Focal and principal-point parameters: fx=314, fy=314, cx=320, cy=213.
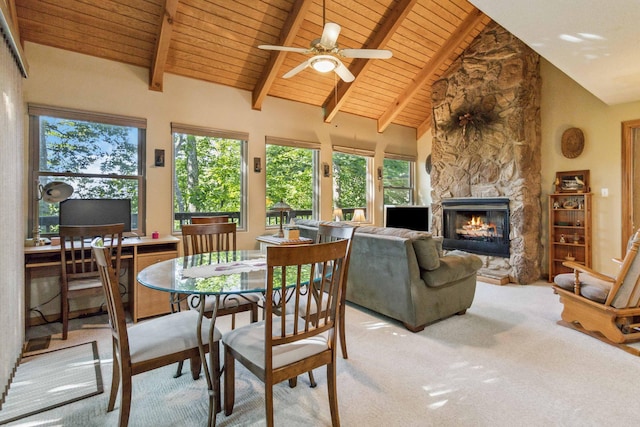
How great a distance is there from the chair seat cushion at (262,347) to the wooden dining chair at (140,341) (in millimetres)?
189

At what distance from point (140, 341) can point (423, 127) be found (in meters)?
6.92

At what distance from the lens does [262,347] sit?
158cm

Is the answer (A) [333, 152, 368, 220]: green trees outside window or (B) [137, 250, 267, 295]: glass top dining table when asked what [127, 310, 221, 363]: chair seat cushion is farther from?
(A) [333, 152, 368, 220]: green trees outside window

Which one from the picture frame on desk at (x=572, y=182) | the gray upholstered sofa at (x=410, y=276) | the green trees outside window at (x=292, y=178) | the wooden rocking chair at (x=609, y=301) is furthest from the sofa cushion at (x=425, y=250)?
the picture frame on desk at (x=572, y=182)

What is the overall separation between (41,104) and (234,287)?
11.2ft

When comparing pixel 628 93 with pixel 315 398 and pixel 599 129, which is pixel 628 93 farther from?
pixel 315 398

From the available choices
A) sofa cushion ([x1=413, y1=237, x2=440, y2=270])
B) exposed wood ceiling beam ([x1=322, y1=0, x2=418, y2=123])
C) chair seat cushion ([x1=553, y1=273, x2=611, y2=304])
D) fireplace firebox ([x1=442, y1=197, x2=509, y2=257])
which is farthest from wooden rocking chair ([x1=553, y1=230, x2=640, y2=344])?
exposed wood ceiling beam ([x1=322, y1=0, x2=418, y2=123])

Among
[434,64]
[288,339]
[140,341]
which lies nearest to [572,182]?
[434,64]

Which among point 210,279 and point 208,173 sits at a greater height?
point 208,173

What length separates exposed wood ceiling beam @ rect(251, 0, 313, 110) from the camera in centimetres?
376

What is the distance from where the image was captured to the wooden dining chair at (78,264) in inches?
109

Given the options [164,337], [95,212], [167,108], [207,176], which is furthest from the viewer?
[207,176]

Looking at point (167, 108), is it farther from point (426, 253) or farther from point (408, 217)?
point (408, 217)

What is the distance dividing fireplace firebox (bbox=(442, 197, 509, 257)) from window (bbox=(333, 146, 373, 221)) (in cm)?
158
